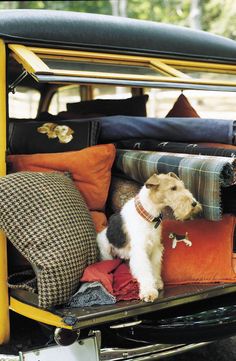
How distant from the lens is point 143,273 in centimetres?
262

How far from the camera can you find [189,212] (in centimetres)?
254

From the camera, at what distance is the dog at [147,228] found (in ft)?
8.41

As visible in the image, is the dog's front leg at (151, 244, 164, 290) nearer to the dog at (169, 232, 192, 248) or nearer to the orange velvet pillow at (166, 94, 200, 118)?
the dog at (169, 232, 192, 248)

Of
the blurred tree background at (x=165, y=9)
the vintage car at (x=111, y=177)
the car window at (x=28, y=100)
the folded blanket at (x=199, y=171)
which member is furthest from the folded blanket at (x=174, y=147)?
the blurred tree background at (x=165, y=9)

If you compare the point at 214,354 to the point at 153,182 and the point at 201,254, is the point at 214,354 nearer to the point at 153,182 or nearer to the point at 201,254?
the point at 201,254

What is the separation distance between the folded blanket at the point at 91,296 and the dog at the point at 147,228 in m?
0.16

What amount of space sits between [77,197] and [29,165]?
1.45ft

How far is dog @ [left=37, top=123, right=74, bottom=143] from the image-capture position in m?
3.30

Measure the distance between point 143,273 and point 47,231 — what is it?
1.70ft

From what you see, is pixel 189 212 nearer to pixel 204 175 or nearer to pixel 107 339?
pixel 204 175

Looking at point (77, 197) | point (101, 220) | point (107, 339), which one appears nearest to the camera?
point (107, 339)

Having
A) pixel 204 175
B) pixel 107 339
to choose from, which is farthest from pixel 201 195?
pixel 107 339

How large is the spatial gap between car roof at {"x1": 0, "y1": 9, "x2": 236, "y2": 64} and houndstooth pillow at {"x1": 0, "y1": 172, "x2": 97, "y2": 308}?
78 cm

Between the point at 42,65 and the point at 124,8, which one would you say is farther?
the point at 124,8
